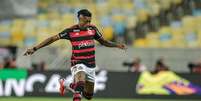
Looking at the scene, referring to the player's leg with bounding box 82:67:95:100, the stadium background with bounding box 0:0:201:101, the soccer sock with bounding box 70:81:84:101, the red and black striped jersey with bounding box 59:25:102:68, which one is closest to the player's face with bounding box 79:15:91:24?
the red and black striped jersey with bounding box 59:25:102:68

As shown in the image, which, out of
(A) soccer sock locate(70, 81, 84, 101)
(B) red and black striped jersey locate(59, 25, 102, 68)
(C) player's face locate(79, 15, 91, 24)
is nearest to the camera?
(A) soccer sock locate(70, 81, 84, 101)

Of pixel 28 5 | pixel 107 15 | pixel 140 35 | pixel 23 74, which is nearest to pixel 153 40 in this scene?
pixel 140 35

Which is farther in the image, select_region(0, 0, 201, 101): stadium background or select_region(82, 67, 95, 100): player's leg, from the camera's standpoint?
select_region(0, 0, 201, 101): stadium background

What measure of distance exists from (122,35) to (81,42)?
45.1 feet

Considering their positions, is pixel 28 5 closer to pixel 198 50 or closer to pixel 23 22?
pixel 23 22

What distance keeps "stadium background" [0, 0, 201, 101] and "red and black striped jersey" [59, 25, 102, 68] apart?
8663 millimetres

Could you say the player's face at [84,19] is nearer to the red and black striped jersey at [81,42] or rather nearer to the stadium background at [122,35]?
the red and black striped jersey at [81,42]

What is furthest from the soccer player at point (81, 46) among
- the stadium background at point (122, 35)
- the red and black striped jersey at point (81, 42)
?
the stadium background at point (122, 35)

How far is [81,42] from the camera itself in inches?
452

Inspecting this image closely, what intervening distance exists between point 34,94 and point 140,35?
22.4 feet

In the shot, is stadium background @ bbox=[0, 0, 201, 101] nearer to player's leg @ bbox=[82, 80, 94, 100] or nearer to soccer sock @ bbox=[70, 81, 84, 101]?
player's leg @ bbox=[82, 80, 94, 100]

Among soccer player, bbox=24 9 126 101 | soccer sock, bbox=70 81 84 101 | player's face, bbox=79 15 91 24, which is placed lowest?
soccer sock, bbox=70 81 84 101

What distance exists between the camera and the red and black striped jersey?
11484 millimetres

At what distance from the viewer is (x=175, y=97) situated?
65.7ft
